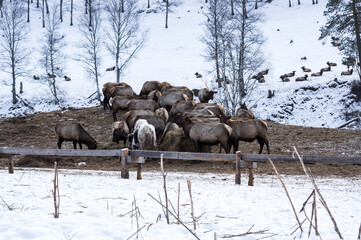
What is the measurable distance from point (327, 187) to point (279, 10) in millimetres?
56620

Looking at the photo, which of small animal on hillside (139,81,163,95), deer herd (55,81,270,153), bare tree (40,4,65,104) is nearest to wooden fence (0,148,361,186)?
deer herd (55,81,270,153)

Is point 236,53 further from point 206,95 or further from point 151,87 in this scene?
point 151,87

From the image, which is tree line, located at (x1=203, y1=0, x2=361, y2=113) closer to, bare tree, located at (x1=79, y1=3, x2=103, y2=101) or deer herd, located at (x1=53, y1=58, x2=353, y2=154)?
deer herd, located at (x1=53, y1=58, x2=353, y2=154)

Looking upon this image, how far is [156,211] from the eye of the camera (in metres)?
5.95

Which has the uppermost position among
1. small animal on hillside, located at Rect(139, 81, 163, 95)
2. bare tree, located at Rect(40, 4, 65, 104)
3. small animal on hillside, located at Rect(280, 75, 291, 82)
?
bare tree, located at Rect(40, 4, 65, 104)

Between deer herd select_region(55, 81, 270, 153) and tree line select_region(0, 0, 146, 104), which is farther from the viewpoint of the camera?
tree line select_region(0, 0, 146, 104)

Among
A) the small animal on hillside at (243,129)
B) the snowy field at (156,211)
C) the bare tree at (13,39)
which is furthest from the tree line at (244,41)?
the bare tree at (13,39)

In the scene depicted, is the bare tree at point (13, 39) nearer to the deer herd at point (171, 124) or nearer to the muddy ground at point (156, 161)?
the muddy ground at point (156, 161)

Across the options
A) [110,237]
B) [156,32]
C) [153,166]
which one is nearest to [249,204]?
[110,237]

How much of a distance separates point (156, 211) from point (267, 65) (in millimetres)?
34246

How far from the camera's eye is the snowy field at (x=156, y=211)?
4656 millimetres

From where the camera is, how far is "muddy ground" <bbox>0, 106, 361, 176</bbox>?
13633mm

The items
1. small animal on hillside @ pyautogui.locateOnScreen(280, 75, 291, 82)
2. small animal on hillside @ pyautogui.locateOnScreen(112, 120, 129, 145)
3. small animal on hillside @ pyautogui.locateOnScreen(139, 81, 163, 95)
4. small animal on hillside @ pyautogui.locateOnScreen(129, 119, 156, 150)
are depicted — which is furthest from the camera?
small animal on hillside @ pyautogui.locateOnScreen(280, 75, 291, 82)

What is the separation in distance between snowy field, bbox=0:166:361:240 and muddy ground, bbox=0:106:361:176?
2807 millimetres
